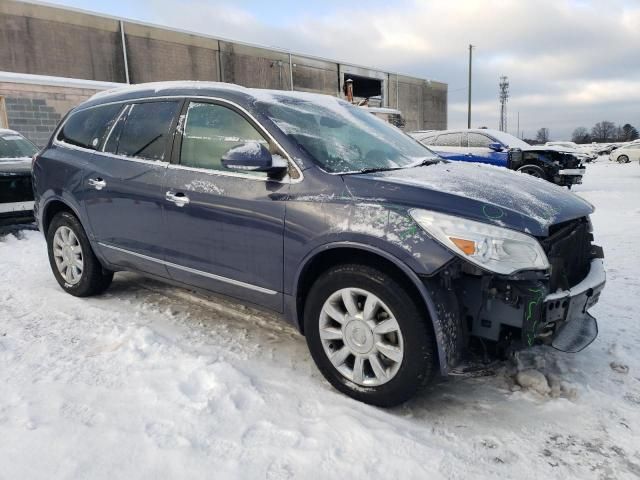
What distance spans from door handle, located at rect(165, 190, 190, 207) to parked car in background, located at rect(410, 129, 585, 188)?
28.1ft

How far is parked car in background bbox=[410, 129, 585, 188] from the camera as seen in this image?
11.1 m

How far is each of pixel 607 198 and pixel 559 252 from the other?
32.3ft

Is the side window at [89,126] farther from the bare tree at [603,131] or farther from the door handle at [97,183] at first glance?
the bare tree at [603,131]

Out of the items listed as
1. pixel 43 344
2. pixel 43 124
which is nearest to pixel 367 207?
pixel 43 344

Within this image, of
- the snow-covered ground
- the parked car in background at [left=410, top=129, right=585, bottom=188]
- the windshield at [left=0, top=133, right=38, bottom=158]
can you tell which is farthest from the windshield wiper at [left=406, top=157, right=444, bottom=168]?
the parked car in background at [left=410, top=129, right=585, bottom=188]

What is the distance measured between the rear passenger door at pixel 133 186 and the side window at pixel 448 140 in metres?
9.01

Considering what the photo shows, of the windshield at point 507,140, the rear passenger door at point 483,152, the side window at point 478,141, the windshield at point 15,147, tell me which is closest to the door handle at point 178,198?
the windshield at point 15,147

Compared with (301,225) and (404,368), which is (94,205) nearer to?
(301,225)

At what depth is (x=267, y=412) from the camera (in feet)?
8.53

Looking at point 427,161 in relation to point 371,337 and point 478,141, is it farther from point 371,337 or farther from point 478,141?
point 478,141

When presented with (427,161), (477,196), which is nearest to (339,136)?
(427,161)

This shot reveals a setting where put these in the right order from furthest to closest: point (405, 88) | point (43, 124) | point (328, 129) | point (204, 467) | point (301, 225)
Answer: point (405, 88) < point (43, 124) < point (328, 129) < point (301, 225) < point (204, 467)

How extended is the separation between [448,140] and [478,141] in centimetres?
72

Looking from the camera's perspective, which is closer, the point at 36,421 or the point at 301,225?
the point at 36,421
